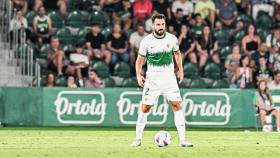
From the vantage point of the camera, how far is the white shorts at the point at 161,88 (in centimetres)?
1653

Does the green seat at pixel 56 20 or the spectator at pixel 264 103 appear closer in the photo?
the spectator at pixel 264 103

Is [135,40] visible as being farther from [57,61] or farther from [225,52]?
[225,52]

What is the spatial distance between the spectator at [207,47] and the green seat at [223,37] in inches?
24.5

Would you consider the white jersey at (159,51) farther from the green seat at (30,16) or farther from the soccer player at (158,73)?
the green seat at (30,16)

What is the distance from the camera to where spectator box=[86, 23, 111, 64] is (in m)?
29.5

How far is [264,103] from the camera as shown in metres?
26.2

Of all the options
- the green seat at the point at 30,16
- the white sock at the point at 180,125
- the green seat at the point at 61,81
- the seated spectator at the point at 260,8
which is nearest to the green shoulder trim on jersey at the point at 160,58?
the white sock at the point at 180,125

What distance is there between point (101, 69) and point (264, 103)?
5.95m

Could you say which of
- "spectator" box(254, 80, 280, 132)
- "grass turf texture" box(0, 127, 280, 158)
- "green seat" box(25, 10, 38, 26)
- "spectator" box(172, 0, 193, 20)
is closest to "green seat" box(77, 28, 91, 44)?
"green seat" box(25, 10, 38, 26)

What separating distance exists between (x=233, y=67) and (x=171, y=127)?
3917 mm

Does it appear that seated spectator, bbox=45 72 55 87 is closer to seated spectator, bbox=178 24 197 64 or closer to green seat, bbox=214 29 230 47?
seated spectator, bbox=178 24 197 64

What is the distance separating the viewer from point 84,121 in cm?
2670

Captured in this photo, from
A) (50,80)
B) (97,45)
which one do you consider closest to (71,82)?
(50,80)

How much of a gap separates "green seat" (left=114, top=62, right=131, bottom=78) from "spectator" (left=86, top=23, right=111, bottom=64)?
0.43m
